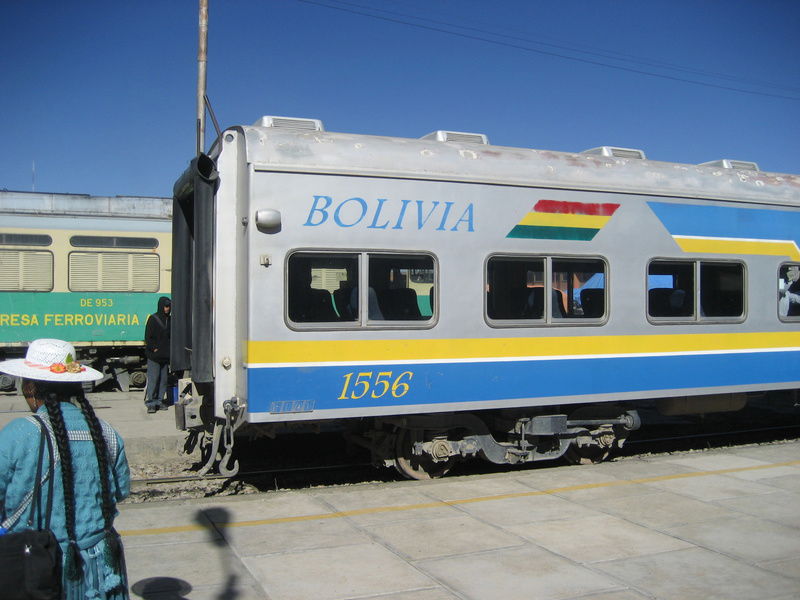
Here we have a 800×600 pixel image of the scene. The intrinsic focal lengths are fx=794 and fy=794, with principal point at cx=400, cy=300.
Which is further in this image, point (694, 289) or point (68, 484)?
point (694, 289)

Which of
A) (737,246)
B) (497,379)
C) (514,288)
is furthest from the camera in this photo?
(737,246)

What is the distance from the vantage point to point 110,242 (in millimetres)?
14898

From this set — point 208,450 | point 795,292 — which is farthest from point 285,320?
point 795,292

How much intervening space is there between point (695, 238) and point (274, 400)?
503 cm

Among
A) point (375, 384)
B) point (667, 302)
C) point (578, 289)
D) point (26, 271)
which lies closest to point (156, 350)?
point (26, 271)

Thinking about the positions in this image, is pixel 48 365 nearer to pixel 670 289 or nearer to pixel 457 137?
pixel 457 137

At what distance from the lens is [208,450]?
8.49 metres

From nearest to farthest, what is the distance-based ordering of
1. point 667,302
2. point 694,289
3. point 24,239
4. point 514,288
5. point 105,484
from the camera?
point 105,484 → point 514,288 → point 667,302 → point 694,289 → point 24,239

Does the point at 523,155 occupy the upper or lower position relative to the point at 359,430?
upper

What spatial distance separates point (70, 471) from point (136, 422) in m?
8.56

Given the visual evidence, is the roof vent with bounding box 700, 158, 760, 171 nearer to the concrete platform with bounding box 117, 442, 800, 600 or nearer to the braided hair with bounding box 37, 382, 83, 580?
the concrete platform with bounding box 117, 442, 800, 600

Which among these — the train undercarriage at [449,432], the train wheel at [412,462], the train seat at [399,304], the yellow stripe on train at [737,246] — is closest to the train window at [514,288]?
the train seat at [399,304]

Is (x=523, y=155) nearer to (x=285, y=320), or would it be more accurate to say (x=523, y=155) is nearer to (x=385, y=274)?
(x=385, y=274)

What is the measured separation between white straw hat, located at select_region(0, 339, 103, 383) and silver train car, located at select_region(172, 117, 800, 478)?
333cm
